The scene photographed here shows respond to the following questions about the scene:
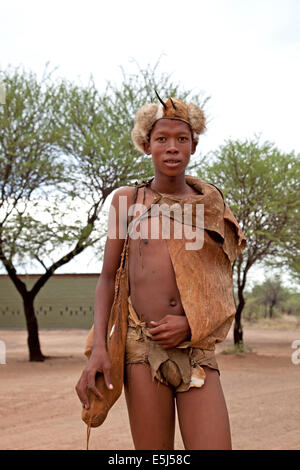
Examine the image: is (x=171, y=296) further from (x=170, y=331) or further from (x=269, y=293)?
(x=269, y=293)

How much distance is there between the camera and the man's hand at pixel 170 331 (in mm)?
2238

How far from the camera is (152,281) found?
93.3 inches

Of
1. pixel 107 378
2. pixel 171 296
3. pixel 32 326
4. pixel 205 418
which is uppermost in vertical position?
pixel 171 296

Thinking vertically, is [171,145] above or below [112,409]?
above

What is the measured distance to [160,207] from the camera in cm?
247

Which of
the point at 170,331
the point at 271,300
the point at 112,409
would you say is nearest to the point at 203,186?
the point at 170,331

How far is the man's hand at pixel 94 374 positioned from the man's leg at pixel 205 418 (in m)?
0.31

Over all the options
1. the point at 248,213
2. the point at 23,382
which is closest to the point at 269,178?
the point at 248,213

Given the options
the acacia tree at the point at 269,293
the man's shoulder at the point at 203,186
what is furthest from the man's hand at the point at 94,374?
the acacia tree at the point at 269,293

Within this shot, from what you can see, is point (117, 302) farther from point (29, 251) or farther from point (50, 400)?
point (29, 251)

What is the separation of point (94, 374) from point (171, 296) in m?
0.45

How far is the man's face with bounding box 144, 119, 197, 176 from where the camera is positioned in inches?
96.2

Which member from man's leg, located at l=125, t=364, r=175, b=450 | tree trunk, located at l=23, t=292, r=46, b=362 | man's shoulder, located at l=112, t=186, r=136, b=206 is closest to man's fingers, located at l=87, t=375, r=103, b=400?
man's leg, located at l=125, t=364, r=175, b=450

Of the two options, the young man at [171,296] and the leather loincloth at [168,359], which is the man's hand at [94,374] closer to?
the young man at [171,296]
